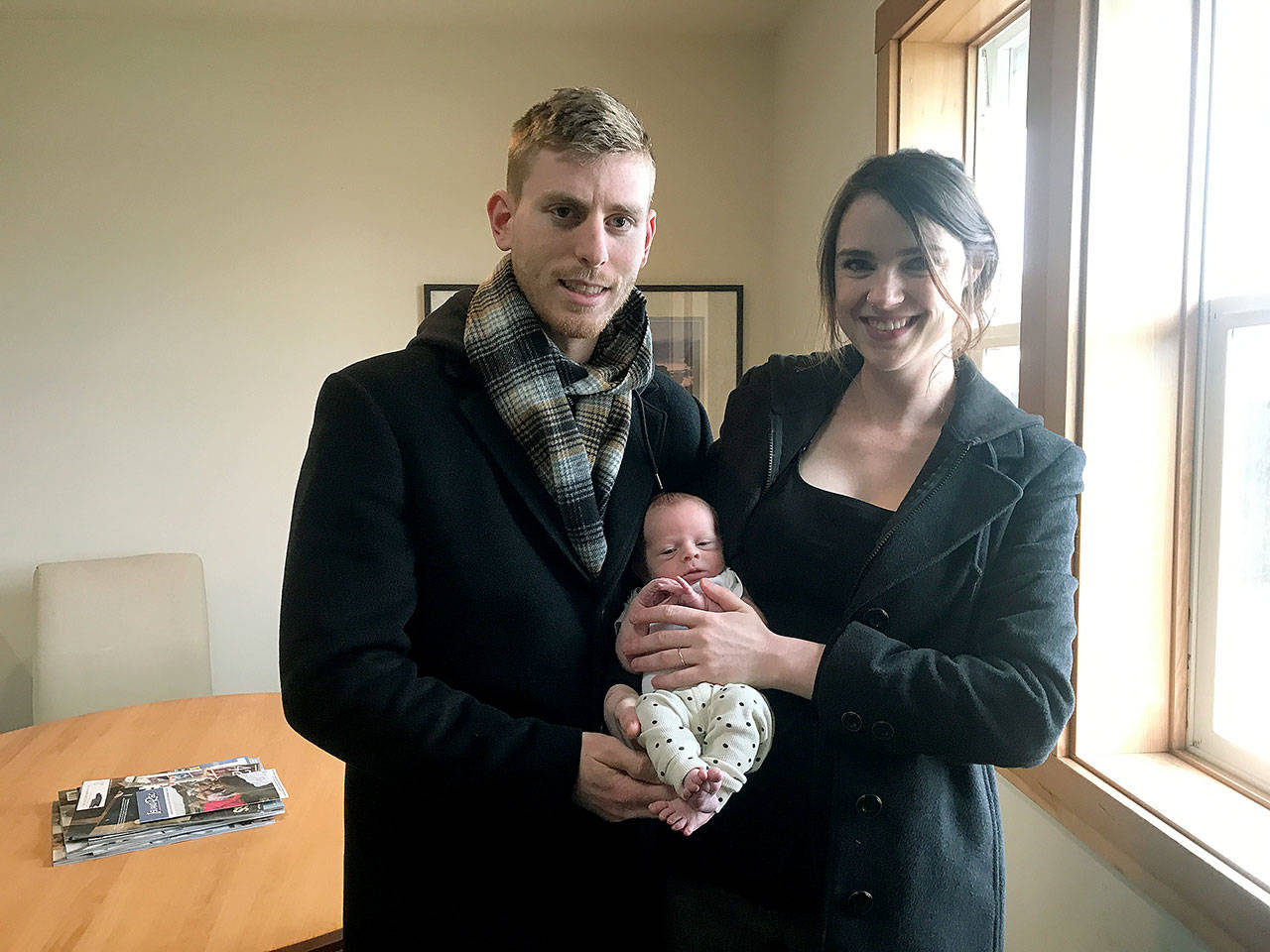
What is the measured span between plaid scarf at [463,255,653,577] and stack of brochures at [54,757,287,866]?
3.23 ft

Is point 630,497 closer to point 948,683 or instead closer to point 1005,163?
point 948,683

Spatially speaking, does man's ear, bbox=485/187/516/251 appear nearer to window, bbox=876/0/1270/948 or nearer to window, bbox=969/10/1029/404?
window, bbox=876/0/1270/948

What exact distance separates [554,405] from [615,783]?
44cm

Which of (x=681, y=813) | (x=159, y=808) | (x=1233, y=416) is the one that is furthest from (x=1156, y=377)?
(x=159, y=808)

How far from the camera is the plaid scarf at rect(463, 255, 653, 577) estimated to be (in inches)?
45.1

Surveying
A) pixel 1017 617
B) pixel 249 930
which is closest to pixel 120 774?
pixel 249 930

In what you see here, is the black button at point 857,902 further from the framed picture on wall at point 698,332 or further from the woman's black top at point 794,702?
the framed picture on wall at point 698,332

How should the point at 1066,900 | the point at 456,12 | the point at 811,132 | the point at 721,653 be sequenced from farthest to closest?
the point at 456,12 → the point at 811,132 → the point at 1066,900 → the point at 721,653

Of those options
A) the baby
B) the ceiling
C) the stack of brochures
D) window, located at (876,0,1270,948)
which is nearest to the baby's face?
the baby

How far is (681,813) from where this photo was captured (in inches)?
39.8

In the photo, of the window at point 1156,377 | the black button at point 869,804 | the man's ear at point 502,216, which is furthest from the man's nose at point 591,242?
the window at point 1156,377

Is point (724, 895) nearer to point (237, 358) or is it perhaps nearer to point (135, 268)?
point (237, 358)

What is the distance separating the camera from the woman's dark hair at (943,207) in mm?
1174

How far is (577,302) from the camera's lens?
116 centimetres
